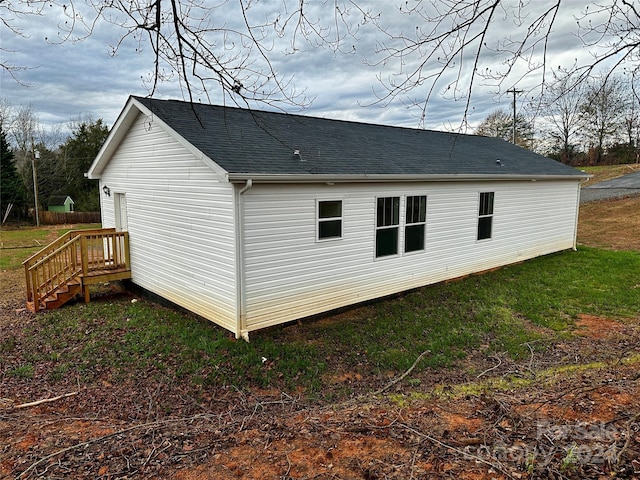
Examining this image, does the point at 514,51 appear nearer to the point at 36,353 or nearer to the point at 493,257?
the point at 36,353

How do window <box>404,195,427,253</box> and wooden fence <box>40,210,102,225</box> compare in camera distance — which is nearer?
window <box>404,195,427,253</box>

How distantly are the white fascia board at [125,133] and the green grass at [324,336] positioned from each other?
9.94 ft

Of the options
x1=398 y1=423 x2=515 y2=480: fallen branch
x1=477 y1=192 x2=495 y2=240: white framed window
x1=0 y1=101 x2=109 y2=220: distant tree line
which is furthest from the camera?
x1=0 y1=101 x2=109 y2=220: distant tree line

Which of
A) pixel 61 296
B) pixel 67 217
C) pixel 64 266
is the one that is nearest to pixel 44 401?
pixel 61 296

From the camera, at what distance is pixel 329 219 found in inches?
325

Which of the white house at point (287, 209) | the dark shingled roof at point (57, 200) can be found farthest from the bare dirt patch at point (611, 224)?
the dark shingled roof at point (57, 200)

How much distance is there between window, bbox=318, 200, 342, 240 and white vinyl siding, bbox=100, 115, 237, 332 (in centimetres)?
190

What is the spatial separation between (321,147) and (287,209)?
243 centimetres

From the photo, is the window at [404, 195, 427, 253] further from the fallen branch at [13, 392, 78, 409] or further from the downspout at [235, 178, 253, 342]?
the fallen branch at [13, 392, 78, 409]

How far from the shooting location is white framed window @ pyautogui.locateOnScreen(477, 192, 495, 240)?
11.5m

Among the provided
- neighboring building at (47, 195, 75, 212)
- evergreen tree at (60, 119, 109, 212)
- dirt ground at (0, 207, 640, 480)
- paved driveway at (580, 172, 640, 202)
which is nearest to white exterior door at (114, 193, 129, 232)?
dirt ground at (0, 207, 640, 480)

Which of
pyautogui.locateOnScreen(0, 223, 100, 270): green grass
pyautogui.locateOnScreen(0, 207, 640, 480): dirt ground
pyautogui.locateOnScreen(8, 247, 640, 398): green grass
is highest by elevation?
pyautogui.locateOnScreen(0, 207, 640, 480): dirt ground

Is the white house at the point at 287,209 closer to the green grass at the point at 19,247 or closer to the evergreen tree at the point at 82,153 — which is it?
the green grass at the point at 19,247

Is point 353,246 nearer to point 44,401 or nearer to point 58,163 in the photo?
point 44,401
